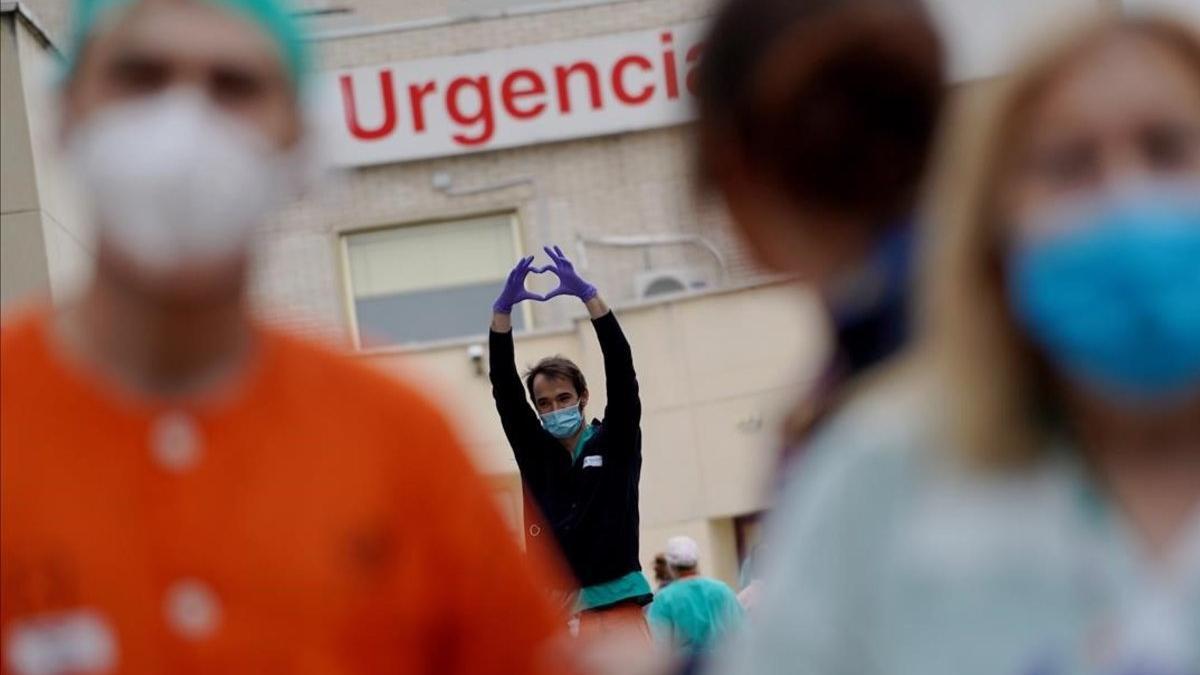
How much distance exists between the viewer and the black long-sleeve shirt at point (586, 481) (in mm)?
8375

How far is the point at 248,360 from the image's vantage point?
9.48 feet

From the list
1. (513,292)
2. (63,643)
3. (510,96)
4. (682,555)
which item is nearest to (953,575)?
(63,643)

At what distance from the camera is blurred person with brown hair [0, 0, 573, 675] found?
8.95 ft

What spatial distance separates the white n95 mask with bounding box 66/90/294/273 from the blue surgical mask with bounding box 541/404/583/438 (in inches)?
238

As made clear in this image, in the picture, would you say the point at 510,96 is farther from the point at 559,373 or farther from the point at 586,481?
the point at 586,481

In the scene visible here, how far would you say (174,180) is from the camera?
2.67 meters

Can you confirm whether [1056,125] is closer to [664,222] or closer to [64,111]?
[64,111]

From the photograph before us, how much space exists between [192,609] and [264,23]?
2.02 ft

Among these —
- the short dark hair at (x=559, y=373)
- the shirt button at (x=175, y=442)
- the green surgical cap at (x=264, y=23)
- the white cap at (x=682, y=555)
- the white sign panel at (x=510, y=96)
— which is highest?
the white sign panel at (x=510, y=96)

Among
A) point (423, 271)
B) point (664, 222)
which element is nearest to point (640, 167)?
point (664, 222)

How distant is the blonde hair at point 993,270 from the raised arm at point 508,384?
18.5ft

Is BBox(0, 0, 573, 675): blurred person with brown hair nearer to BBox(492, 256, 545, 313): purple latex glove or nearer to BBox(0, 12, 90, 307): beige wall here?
BBox(492, 256, 545, 313): purple latex glove

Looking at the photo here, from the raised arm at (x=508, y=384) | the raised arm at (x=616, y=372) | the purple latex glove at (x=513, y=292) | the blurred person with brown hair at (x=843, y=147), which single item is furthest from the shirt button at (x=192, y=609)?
the purple latex glove at (x=513, y=292)

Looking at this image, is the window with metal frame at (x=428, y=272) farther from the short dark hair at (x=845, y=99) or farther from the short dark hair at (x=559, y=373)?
the short dark hair at (x=845, y=99)
